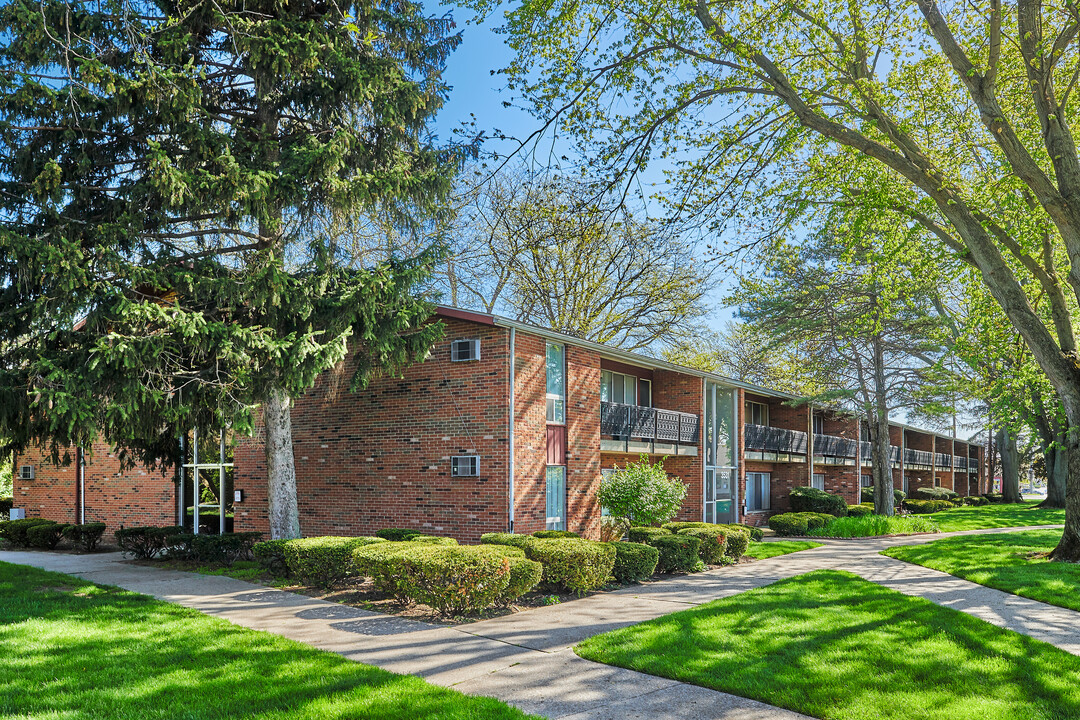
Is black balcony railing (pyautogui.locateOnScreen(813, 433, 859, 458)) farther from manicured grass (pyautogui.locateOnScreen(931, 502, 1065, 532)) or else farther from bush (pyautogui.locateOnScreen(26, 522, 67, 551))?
bush (pyautogui.locateOnScreen(26, 522, 67, 551))

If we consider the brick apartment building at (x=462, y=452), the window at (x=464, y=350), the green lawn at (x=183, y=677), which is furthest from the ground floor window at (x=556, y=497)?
the green lawn at (x=183, y=677)

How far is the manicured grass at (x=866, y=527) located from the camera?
24.2 metres

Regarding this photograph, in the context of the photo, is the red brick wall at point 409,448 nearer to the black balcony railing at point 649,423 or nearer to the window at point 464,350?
the window at point 464,350

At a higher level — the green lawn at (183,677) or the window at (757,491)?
the green lawn at (183,677)

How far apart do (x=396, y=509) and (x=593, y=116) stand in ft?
30.8

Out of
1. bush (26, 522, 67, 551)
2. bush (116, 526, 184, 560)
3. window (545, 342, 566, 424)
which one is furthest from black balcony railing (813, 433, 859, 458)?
bush (26, 522, 67, 551)

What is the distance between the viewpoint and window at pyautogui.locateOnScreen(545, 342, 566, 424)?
17125mm

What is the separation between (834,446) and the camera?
3444 centimetres

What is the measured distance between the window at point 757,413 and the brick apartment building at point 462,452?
574 cm

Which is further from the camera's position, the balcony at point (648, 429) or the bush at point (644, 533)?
the balcony at point (648, 429)

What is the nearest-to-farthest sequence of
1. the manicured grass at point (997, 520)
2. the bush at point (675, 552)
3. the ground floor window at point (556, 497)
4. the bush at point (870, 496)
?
the bush at point (675, 552)
the ground floor window at point (556, 497)
the manicured grass at point (997, 520)
the bush at point (870, 496)

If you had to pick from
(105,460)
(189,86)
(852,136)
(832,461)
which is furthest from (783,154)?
(832,461)

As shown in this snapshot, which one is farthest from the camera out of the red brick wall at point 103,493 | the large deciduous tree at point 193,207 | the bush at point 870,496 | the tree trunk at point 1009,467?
the tree trunk at point 1009,467

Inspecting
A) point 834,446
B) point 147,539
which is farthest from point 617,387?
point 834,446
